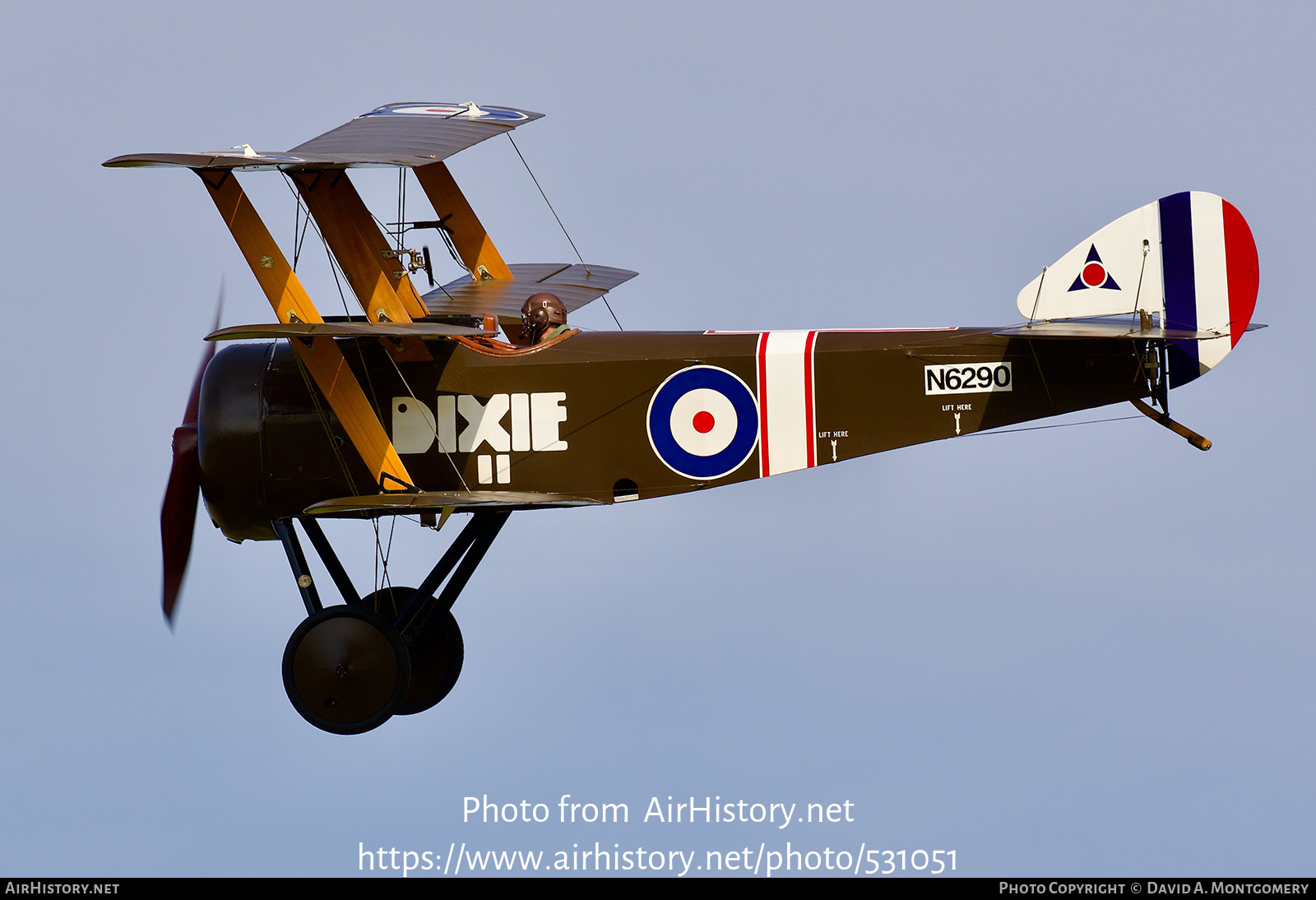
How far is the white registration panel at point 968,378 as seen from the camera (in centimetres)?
1641

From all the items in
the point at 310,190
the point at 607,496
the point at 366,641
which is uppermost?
the point at 310,190

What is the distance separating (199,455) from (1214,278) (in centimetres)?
832

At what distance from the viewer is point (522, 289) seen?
62.7ft

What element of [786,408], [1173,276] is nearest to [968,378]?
[786,408]

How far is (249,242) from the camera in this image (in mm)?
16328

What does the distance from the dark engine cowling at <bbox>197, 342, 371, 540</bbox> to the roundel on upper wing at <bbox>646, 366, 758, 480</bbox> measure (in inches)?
96.7

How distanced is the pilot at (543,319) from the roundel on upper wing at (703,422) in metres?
1.05

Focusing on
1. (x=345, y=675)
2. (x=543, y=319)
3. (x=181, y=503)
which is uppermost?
(x=543, y=319)

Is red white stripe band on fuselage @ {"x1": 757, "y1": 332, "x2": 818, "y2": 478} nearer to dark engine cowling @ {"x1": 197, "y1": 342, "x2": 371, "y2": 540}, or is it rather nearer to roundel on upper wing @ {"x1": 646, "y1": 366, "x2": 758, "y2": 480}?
roundel on upper wing @ {"x1": 646, "y1": 366, "x2": 758, "y2": 480}

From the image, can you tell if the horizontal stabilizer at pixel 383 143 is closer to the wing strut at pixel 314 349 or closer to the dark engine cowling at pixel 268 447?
the wing strut at pixel 314 349

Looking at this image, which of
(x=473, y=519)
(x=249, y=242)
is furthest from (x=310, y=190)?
(x=473, y=519)

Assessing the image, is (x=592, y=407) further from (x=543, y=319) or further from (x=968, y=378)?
(x=968, y=378)

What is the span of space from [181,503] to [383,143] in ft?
12.2

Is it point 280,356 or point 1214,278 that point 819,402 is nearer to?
point 1214,278
